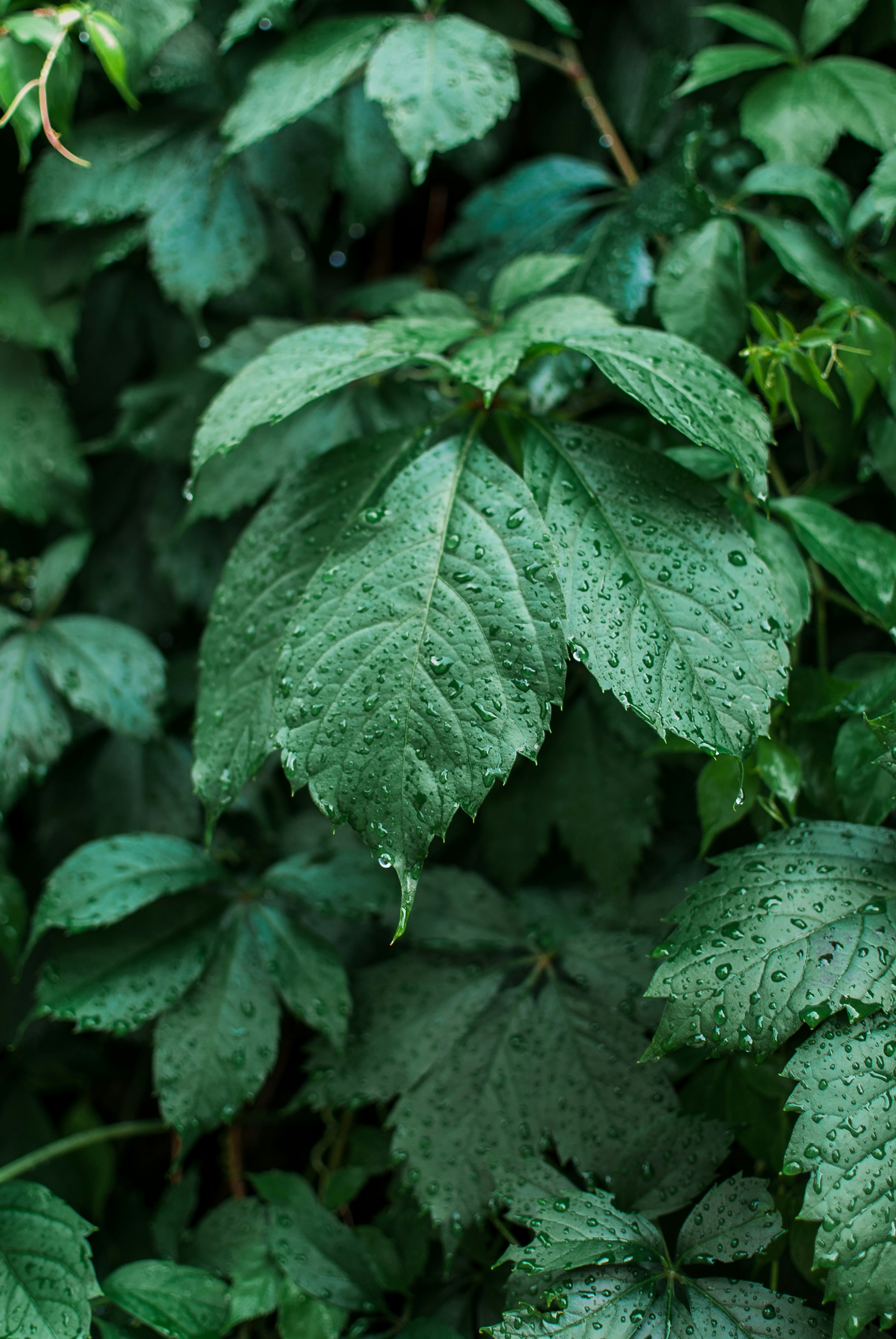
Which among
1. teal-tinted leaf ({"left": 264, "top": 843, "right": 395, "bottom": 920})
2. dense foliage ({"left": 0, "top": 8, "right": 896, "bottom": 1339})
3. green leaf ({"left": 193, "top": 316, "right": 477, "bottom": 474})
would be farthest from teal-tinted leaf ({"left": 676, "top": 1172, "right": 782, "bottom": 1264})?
green leaf ({"left": 193, "top": 316, "right": 477, "bottom": 474})

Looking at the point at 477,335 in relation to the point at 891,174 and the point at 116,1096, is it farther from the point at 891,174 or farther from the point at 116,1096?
the point at 116,1096

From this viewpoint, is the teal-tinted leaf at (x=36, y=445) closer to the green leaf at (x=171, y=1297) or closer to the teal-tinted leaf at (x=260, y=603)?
the teal-tinted leaf at (x=260, y=603)

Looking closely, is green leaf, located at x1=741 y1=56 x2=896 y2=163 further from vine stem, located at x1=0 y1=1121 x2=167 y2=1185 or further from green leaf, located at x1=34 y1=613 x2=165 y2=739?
vine stem, located at x1=0 y1=1121 x2=167 y2=1185

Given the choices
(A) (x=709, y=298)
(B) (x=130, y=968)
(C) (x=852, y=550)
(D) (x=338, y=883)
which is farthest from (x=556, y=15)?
(B) (x=130, y=968)

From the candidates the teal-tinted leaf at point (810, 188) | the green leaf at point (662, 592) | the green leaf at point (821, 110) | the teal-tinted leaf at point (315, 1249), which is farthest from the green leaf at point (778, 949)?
the green leaf at point (821, 110)

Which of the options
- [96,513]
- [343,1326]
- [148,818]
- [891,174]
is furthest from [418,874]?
[96,513]

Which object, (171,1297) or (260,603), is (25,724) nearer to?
(260,603)
